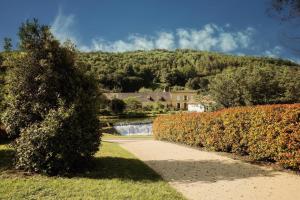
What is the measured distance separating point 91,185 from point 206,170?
14.6 ft

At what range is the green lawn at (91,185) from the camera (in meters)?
7.26

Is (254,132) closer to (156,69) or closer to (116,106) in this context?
(116,106)

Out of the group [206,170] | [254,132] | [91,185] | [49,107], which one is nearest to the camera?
[91,185]

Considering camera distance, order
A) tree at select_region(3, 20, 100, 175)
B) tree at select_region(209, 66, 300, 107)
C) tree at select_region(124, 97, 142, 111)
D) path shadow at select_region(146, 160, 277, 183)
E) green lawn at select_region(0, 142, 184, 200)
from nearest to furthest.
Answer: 1. green lawn at select_region(0, 142, 184, 200)
2. tree at select_region(3, 20, 100, 175)
3. path shadow at select_region(146, 160, 277, 183)
4. tree at select_region(209, 66, 300, 107)
5. tree at select_region(124, 97, 142, 111)

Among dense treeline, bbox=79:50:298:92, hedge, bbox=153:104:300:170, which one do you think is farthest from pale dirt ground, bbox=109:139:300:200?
dense treeline, bbox=79:50:298:92

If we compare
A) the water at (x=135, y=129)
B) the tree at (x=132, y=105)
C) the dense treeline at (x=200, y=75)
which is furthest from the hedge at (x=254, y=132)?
the tree at (x=132, y=105)

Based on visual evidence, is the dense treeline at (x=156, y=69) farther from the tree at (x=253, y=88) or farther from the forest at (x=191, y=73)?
the tree at (x=253, y=88)

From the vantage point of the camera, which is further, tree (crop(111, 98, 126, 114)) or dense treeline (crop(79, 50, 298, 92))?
dense treeline (crop(79, 50, 298, 92))

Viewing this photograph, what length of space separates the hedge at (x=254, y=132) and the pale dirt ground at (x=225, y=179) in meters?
0.62

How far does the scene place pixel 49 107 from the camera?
32.3 ft

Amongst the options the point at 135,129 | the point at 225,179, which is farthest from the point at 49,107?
the point at 135,129

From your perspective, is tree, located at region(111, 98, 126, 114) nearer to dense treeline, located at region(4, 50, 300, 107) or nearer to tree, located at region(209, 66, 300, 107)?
dense treeline, located at region(4, 50, 300, 107)

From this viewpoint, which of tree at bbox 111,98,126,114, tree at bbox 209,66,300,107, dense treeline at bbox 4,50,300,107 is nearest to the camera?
tree at bbox 209,66,300,107

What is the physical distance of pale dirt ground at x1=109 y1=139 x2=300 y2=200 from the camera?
771cm
